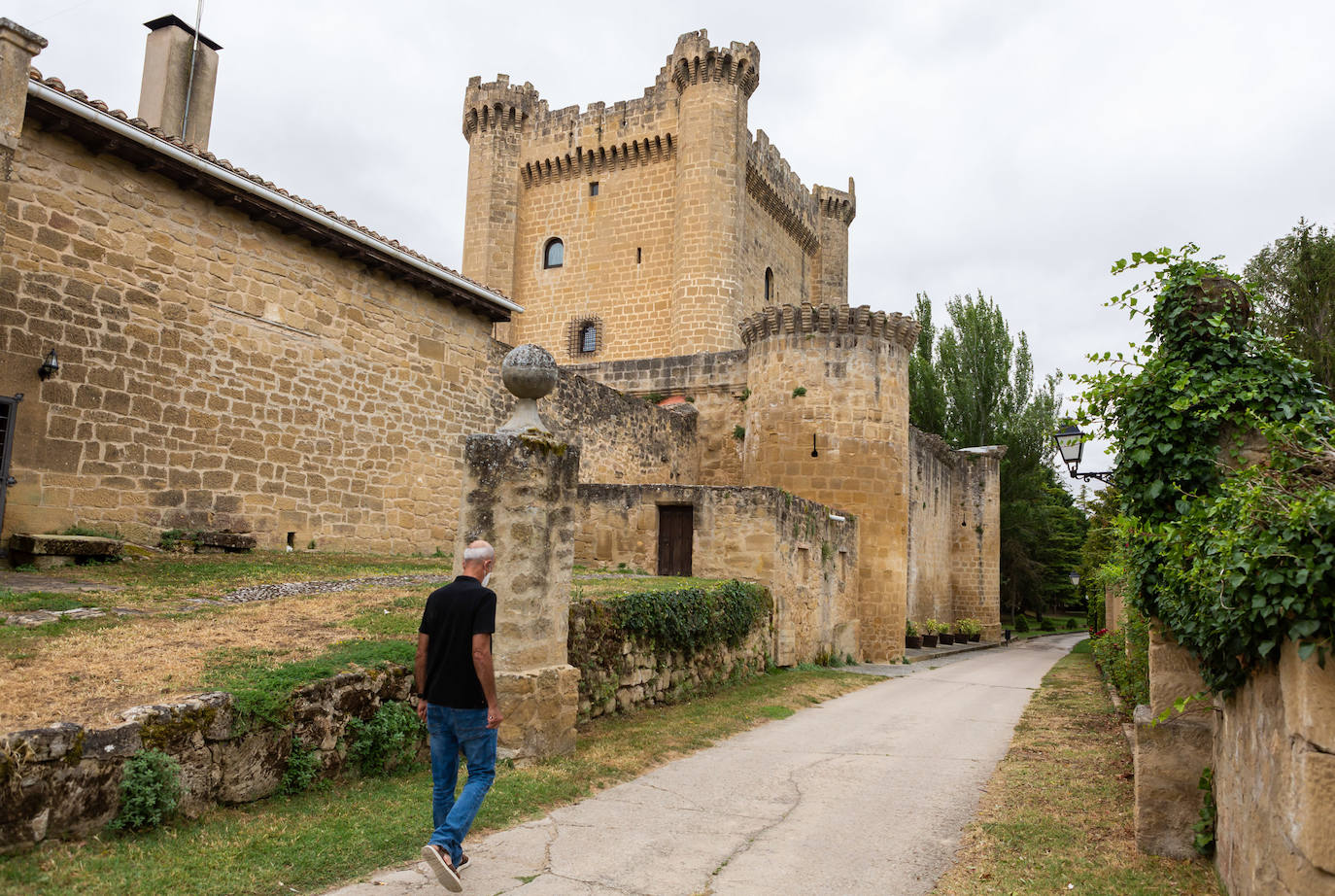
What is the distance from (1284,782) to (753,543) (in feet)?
33.7

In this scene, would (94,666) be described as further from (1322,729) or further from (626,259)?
(626,259)

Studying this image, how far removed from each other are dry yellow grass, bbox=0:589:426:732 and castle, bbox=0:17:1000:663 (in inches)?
160

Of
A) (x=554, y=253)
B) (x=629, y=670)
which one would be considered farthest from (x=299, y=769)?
(x=554, y=253)

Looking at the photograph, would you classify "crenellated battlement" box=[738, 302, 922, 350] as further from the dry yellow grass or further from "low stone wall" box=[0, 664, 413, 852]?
"low stone wall" box=[0, 664, 413, 852]

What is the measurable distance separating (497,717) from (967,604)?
28239mm

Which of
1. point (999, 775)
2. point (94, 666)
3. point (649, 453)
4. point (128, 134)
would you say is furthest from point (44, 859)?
point (649, 453)

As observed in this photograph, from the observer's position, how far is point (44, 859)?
3760 millimetres

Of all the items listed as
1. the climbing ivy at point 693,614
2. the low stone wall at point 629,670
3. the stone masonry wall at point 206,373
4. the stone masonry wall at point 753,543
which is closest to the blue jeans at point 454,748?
the low stone wall at point 629,670

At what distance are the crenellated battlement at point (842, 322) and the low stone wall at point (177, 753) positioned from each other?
1418cm

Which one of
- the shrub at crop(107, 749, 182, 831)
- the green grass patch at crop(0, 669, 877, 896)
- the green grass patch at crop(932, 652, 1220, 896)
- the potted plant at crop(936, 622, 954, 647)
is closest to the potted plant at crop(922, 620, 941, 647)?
the potted plant at crop(936, 622, 954, 647)

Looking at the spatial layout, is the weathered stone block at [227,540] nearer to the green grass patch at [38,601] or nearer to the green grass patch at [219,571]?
the green grass patch at [219,571]

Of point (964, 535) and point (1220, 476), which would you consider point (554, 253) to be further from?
point (1220, 476)

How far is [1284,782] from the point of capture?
318 cm

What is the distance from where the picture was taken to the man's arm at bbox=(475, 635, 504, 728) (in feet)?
14.6
